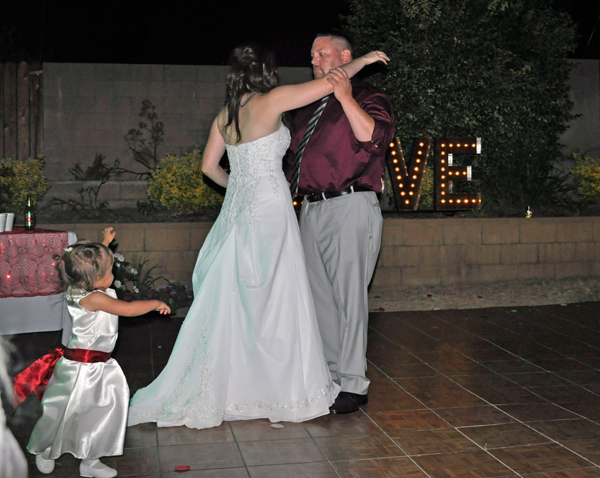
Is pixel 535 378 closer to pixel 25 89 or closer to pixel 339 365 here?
pixel 339 365

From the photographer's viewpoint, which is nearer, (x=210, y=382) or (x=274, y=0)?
(x=210, y=382)

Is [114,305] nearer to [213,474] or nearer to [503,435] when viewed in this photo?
[213,474]

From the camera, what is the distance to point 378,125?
4.45 m

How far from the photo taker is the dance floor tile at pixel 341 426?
420 cm

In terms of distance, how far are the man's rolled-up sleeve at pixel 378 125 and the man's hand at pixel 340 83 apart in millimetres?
320

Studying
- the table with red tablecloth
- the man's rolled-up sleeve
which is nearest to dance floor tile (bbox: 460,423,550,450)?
Result: the man's rolled-up sleeve

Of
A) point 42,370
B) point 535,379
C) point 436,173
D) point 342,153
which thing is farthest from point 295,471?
point 436,173

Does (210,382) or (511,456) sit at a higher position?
(210,382)

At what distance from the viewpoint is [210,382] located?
4.23m

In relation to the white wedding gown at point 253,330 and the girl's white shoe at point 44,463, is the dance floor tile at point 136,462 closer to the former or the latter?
the girl's white shoe at point 44,463

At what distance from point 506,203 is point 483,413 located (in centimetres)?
699

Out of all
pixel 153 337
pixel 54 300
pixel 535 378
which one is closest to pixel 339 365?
pixel 535 378

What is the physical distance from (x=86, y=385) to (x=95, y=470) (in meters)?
0.41

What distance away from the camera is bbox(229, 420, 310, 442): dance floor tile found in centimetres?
410
